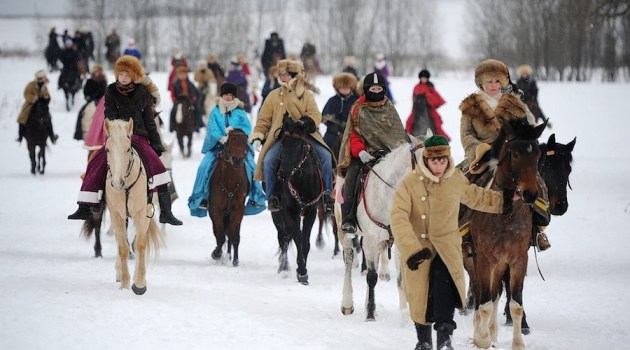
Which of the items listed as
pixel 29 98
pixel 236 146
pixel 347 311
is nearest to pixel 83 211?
pixel 236 146

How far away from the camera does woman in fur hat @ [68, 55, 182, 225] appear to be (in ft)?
29.9

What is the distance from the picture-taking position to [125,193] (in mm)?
9031

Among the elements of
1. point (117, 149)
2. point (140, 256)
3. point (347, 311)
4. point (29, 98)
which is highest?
point (29, 98)

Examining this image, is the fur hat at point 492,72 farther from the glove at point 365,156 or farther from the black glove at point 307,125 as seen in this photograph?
the black glove at point 307,125

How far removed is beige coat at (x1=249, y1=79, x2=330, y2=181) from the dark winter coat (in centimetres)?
182

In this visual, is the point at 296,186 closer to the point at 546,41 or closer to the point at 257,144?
the point at 257,144

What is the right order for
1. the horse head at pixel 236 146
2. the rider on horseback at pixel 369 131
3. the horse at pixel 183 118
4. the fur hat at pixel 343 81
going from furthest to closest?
the horse at pixel 183 118 < the fur hat at pixel 343 81 < the horse head at pixel 236 146 < the rider on horseback at pixel 369 131

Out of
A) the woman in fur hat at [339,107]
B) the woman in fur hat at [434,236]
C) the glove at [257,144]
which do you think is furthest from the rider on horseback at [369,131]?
the woman in fur hat at [339,107]

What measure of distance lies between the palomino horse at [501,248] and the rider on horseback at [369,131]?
181 centimetres

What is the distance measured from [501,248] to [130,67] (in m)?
4.84

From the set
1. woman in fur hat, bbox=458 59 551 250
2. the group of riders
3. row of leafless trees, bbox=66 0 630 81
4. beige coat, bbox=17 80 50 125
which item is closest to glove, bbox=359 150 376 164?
the group of riders

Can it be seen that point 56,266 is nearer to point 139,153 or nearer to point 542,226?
point 139,153

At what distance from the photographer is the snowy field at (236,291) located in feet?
23.4

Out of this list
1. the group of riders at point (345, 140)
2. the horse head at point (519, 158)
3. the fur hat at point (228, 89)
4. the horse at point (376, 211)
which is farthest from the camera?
the fur hat at point (228, 89)
